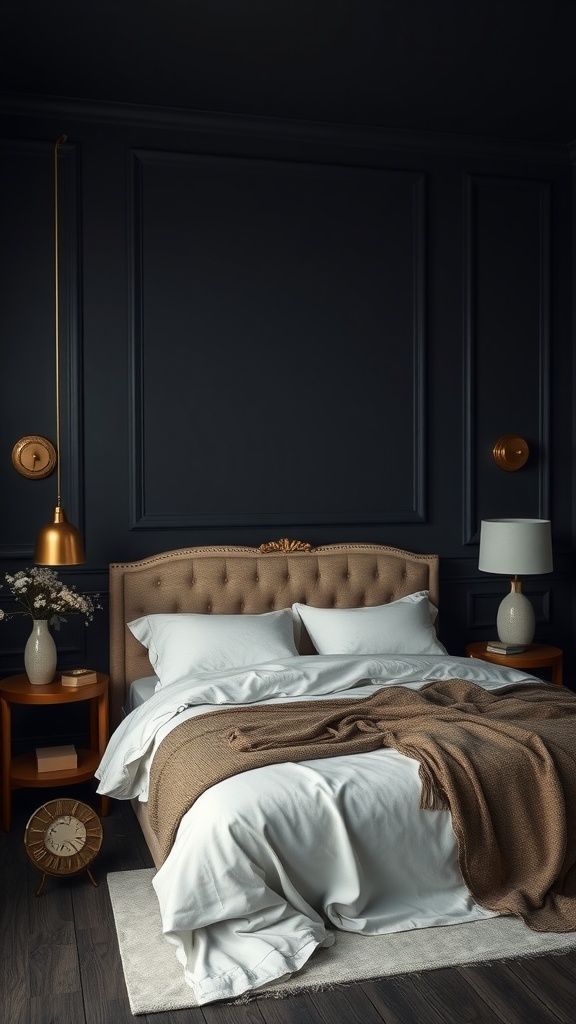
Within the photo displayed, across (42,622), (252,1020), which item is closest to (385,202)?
(42,622)

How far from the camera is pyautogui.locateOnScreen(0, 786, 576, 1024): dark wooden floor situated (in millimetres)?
2539

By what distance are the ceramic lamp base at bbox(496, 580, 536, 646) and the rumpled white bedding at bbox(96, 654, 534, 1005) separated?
6.33 ft

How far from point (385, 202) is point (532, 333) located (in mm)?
1115

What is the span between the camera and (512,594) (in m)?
5.02

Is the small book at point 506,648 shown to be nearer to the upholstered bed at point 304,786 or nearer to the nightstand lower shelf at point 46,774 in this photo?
the upholstered bed at point 304,786

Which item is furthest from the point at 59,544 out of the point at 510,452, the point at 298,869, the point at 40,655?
the point at 510,452

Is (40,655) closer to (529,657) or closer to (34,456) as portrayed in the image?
(34,456)

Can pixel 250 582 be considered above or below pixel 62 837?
above

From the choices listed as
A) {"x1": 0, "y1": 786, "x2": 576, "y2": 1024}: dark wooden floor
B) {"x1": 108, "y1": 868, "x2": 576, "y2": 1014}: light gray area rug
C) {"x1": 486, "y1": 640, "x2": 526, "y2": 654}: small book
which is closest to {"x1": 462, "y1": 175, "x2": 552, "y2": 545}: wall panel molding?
{"x1": 486, "y1": 640, "x2": 526, "y2": 654}: small book

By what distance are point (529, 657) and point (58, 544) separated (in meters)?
2.40

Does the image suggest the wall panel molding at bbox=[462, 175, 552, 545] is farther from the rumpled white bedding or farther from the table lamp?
the rumpled white bedding

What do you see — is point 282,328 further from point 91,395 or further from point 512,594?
point 512,594

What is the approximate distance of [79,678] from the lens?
4176 millimetres

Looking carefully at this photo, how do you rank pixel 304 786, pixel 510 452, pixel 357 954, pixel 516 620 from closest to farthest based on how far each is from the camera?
pixel 357 954 → pixel 304 786 → pixel 516 620 → pixel 510 452
